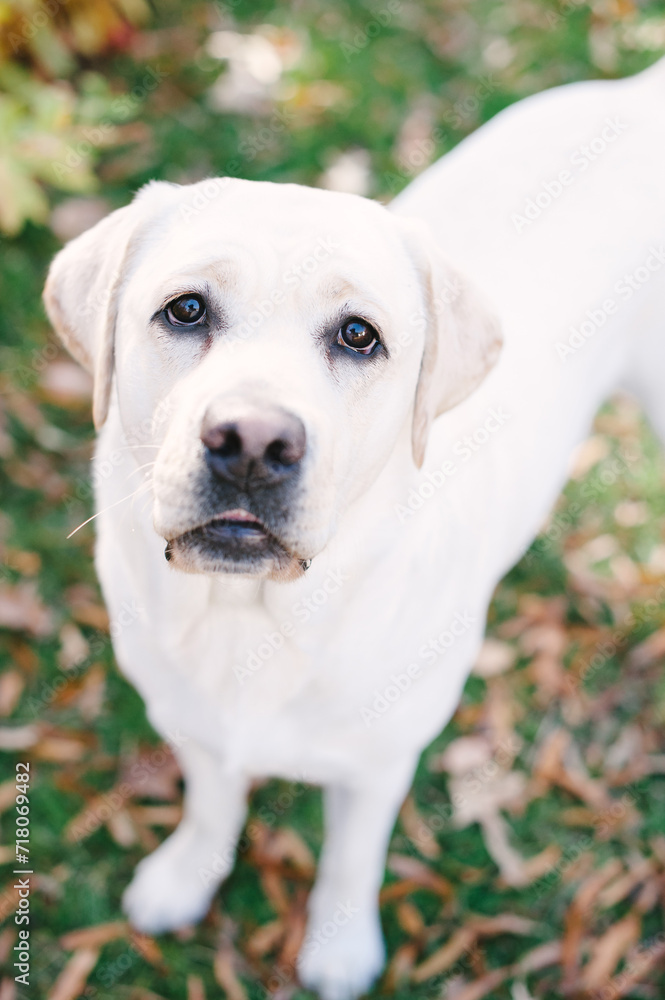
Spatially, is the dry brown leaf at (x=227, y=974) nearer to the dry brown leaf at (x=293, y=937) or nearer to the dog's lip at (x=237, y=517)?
the dry brown leaf at (x=293, y=937)

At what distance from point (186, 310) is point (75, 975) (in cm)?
212

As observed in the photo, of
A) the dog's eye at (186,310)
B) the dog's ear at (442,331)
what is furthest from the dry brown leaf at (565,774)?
the dog's eye at (186,310)

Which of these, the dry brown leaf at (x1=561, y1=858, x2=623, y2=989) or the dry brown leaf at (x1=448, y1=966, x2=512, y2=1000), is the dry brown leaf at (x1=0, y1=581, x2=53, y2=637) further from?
the dry brown leaf at (x1=561, y1=858, x2=623, y2=989)

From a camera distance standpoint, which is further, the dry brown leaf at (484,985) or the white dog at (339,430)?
the dry brown leaf at (484,985)

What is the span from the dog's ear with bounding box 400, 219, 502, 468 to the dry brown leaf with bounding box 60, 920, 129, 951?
1878 mm

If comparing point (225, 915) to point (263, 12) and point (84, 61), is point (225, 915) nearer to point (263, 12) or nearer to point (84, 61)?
point (84, 61)

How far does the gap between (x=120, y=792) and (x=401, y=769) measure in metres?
1.18

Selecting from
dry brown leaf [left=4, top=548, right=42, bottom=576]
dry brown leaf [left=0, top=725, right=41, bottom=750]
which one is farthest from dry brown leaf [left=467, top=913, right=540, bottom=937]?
dry brown leaf [left=4, top=548, right=42, bottom=576]

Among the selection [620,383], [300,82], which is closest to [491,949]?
[620,383]

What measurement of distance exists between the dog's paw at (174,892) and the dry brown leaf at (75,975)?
0.16 metres

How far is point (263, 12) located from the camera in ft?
15.9

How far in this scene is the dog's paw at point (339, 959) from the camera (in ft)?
8.72

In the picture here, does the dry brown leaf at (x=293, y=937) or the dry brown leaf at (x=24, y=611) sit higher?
the dry brown leaf at (x=24, y=611)

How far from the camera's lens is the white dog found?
65.6 inches
